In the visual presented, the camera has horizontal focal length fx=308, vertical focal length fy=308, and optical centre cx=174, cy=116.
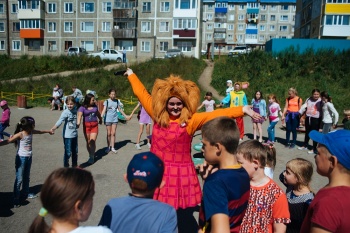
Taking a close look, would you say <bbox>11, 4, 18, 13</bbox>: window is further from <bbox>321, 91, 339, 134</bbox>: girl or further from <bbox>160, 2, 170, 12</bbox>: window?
<bbox>321, 91, 339, 134</bbox>: girl

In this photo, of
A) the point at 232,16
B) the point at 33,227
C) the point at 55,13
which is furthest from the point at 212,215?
the point at 232,16

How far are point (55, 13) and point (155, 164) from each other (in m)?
55.1

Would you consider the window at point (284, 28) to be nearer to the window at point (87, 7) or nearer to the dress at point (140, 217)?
the window at point (87, 7)

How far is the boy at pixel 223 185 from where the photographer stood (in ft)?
6.79

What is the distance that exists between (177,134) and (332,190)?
204 centimetres

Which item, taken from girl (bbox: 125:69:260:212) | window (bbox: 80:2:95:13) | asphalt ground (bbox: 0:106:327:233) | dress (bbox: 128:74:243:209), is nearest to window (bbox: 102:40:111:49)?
window (bbox: 80:2:95:13)

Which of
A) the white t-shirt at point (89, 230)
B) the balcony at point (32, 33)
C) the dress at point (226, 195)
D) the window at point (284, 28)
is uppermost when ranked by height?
the window at point (284, 28)

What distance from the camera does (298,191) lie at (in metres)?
3.23

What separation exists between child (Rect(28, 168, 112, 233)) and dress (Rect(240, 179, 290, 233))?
137 cm

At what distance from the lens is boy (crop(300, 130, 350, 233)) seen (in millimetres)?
1795

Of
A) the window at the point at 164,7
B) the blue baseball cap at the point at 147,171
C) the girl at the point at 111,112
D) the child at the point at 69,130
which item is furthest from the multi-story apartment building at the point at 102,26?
the blue baseball cap at the point at 147,171

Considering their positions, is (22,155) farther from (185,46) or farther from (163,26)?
(163,26)

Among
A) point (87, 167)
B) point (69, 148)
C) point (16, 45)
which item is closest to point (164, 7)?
point (16, 45)

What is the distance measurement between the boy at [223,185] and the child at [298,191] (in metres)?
1.05
